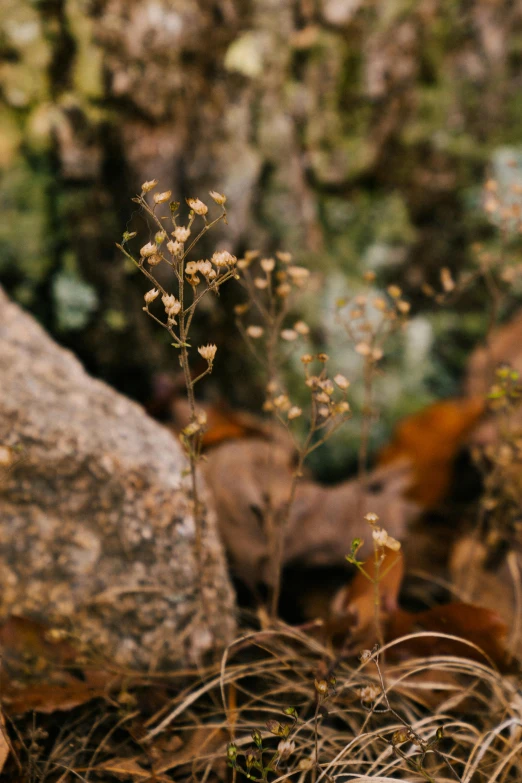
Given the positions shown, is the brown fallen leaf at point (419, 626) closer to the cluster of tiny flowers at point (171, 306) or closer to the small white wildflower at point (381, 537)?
the small white wildflower at point (381, 537)

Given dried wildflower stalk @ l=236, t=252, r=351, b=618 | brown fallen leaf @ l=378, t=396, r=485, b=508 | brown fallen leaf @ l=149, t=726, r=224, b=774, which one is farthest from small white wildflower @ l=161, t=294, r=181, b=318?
brown fallen leaf @ l=378, t=396, r=485, b=508

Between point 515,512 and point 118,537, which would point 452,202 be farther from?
point 118,537

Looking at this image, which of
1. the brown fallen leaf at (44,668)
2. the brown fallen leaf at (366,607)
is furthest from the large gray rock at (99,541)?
the brown fallen leaf at (366,607)

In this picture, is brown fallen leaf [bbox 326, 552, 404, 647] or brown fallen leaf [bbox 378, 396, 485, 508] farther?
brown fallen leaf [bbox 378, 396, 485, 508]

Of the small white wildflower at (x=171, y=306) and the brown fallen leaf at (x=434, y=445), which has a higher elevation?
the small white wildflower at (x=171, y=306)

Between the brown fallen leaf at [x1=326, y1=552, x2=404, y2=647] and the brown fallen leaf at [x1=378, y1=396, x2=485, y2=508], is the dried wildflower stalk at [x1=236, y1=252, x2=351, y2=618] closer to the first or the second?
the brown fallen leaf at [x1=326, y1=552, x2=404, y2=647]

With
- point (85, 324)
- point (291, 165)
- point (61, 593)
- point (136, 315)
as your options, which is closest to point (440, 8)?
point (291, 165)

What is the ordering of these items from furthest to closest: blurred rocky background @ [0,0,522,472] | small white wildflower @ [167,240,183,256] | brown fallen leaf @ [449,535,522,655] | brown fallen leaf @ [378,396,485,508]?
brown fallen leaf @ [378,396,485,508] < blurred rocky background @ [0,0,522,472] < brown fallen leaf @ [449,535,522,655] < small white wildflower @ [167,240,183,256]
